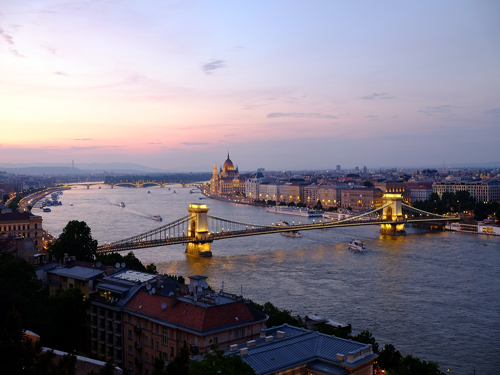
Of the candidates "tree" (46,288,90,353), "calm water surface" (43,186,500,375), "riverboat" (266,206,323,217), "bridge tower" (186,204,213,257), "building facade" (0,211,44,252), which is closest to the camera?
"tree" (46,288,90,353)

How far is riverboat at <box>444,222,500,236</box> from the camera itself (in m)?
28.5

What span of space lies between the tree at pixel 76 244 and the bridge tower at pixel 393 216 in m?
19.0

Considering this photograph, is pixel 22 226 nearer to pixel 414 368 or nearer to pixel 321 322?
pixel 321 322

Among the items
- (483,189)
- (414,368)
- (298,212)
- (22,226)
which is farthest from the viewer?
(483,189)

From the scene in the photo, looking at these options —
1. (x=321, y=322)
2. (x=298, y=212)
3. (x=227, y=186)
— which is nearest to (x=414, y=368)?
(x=321, y=322)

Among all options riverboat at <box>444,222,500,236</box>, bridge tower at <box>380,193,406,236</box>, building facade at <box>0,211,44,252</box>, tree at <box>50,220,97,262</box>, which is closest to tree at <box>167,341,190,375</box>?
tree at <box>50,220,97,262</box>

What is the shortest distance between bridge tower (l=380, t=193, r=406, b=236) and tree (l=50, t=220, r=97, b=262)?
19001 millimetres

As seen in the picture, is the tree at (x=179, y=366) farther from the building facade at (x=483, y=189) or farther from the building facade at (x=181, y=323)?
the building facade at (x=483, y=189)

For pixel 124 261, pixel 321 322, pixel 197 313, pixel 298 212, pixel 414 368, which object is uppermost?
pixel 197 313

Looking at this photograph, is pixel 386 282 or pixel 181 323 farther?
pixel 386 282

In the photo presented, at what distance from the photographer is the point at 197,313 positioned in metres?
7.57

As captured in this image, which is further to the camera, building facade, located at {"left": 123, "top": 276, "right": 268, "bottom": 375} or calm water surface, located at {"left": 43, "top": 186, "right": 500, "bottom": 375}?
calm water surface, located at {"left": 43, "top": 186, "right": 500, "bottom": 375}

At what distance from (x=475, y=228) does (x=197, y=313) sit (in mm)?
26109

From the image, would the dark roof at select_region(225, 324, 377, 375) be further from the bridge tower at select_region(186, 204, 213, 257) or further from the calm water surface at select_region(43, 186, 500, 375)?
the bridge tower at select_region(186, 204, 213, 257)
